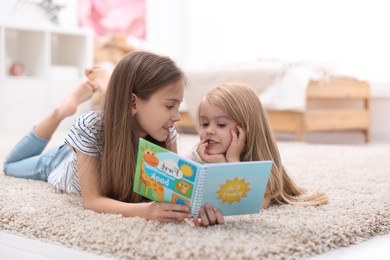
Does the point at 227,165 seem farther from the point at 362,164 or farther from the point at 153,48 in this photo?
the point at 153,48

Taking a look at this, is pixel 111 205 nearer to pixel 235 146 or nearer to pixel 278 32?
pixel 235 146

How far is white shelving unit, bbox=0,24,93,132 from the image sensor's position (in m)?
4.03

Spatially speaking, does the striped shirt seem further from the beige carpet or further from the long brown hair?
the beige carpet

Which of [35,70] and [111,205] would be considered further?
[35,70]

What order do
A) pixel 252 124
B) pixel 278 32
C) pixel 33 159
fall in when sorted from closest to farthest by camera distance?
→ pixel 252 124 < pixel 33 159 < pixel 278 32

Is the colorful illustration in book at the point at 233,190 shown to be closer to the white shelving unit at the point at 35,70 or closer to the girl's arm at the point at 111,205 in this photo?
the girl's arm at the point at 111,205

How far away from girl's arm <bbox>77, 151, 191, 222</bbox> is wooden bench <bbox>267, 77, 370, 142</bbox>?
92.8 inches

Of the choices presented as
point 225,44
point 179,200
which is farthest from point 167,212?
point 225,44

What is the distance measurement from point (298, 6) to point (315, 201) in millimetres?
3197

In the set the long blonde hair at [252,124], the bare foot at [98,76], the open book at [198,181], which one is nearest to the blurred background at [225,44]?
the bare foot at [98,76]

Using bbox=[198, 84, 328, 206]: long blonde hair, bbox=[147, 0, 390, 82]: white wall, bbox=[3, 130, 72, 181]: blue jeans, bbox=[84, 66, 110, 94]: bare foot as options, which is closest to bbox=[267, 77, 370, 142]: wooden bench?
bbox=[147, 0, 390, 82]: white wall

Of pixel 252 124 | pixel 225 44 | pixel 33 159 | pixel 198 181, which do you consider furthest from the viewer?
pixel 225 44

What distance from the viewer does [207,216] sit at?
1188 mm

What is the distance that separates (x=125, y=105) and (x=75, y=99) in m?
0.65
